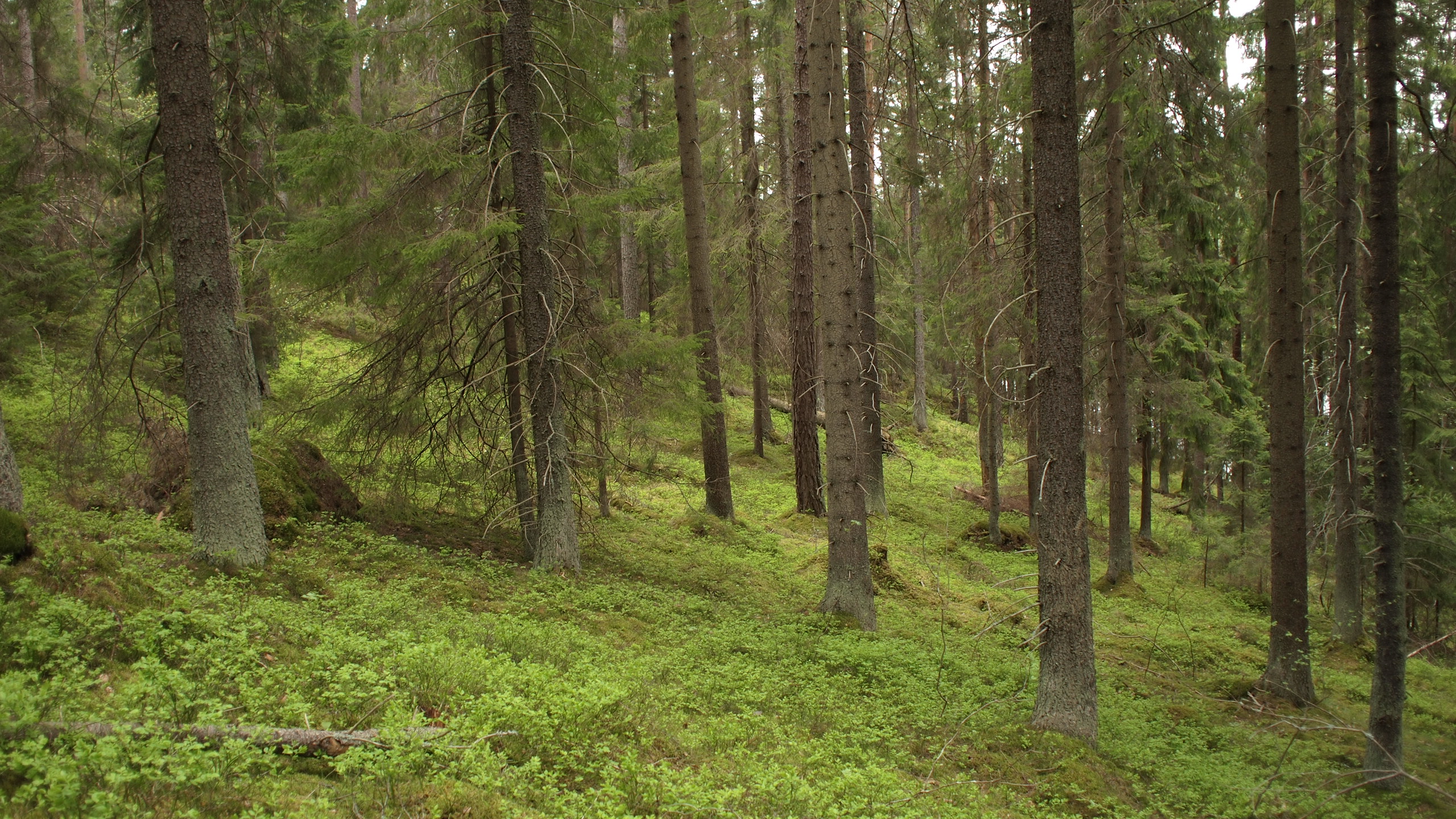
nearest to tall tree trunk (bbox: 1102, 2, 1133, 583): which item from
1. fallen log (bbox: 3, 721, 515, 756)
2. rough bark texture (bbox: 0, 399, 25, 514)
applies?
fallen log (bbox: 3, 721, 515, 756)

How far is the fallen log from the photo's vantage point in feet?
12.5

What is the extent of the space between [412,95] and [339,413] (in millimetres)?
15163

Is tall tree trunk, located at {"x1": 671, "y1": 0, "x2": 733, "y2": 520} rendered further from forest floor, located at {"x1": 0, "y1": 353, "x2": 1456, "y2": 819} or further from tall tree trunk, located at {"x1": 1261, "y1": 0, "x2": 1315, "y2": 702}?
tall tree trunk, located at {"x1": 1261, "y1": 0, "x2": 1315, "y2": 702}

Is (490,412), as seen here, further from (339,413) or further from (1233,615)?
(1233,615)

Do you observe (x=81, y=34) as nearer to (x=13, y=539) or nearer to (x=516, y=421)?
(x=516, y=421)

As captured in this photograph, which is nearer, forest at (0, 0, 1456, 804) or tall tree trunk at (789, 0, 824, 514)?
forest at (0, 0, 1456, 804)

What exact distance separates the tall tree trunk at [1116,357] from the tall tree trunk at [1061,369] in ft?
22.7

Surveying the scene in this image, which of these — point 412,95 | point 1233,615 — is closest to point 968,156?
point 1233,615

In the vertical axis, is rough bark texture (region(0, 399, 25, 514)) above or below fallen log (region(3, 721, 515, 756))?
above

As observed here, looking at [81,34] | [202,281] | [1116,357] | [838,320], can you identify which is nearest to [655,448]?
[838,320]

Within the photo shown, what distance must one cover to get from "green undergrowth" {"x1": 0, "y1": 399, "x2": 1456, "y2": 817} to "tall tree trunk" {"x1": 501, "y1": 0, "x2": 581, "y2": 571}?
2.46 feet

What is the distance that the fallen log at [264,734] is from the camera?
382 centimetres

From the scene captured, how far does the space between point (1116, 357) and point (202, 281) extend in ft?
43.8

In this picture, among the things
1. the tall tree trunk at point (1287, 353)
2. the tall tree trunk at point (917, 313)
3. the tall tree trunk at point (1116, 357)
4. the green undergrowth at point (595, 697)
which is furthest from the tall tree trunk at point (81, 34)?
the tall tree trunk at point (1287, 353)
